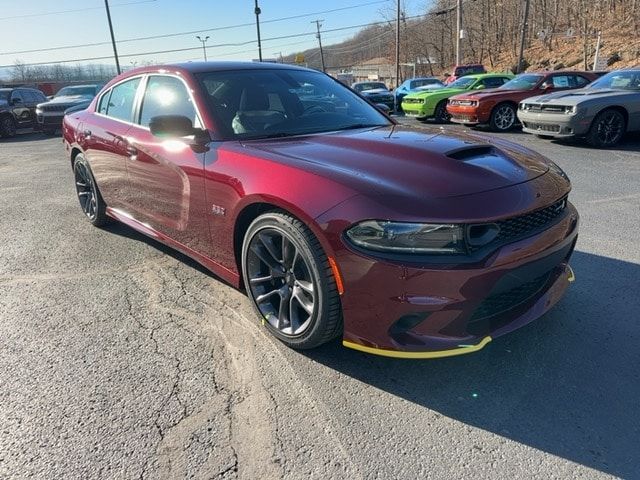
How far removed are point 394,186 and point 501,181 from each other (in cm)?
56

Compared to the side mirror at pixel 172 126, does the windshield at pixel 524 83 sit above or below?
above

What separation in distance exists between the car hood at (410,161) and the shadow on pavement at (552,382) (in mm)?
933

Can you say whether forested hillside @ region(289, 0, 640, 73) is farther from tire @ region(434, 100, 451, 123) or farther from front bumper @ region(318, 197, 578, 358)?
front bumper @ region(318, 197, 578, 358)

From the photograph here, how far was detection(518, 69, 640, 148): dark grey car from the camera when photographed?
874 centimetres

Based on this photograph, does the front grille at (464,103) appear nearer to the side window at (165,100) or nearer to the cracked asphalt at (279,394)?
the cracked asphalt at (279,394)

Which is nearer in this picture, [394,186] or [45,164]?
[394,186]

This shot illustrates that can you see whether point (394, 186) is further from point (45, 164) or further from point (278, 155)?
point (45, 164)

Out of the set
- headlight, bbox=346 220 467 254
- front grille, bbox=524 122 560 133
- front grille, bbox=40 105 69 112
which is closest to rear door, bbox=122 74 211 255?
headlight, bbox=346 220 467 254

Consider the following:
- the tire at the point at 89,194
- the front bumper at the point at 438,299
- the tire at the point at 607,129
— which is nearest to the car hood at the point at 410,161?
the front bumper at the point at 438,299

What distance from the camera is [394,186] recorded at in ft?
7.34

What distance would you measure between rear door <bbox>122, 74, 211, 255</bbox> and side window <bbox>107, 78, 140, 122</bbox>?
23 centimetres

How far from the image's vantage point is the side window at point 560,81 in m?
12.1

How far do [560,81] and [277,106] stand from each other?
11331mm

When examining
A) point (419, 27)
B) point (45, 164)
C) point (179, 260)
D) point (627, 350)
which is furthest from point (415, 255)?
point (419, 27)
